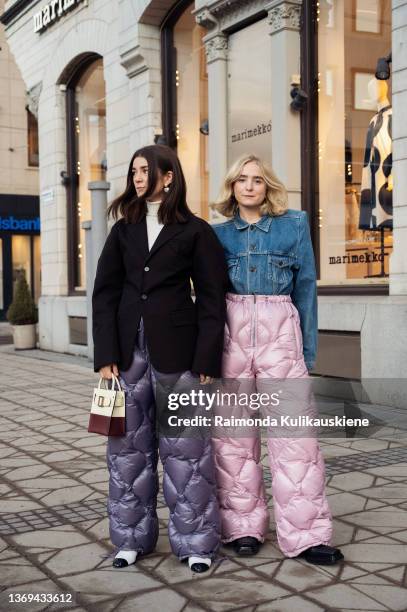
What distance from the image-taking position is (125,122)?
13055 millimetres

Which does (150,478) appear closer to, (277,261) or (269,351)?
(269,351)

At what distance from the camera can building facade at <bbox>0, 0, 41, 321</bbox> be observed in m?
27.2

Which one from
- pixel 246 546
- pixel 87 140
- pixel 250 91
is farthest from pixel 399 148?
pixel 87 140

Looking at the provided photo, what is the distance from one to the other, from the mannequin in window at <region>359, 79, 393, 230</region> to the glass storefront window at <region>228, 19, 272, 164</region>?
155 centimetres

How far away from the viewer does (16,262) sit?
2800 centimetres

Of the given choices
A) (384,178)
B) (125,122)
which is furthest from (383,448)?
(125,122)

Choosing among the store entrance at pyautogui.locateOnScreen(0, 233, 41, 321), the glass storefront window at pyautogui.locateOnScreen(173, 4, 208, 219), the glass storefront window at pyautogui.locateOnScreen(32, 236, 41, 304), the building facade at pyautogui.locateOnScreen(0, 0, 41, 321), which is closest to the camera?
the glass storefront window at pyautogui.locateOnScreen(173, 4, 208, 219)

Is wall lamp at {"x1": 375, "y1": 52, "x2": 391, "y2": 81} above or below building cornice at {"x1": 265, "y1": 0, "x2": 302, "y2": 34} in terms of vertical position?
below

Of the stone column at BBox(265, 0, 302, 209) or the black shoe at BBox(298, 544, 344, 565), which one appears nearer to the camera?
the black shoe at BBox(298, 544, 344, 565)

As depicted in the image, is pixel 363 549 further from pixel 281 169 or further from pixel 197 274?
pixel 281 169

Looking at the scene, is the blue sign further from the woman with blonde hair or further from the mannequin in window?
the woman with blonde hair

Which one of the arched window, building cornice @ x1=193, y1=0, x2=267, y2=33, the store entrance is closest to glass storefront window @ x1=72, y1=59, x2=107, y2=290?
the arched window

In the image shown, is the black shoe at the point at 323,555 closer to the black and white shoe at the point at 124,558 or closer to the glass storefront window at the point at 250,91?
the black and white shoe at the point at 124,558

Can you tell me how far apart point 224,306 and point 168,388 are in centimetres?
47
